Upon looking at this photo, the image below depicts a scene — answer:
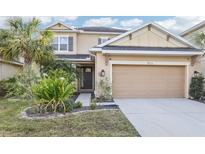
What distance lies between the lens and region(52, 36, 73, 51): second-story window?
22125 millimetres

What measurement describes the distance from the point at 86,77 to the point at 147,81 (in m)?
7.96

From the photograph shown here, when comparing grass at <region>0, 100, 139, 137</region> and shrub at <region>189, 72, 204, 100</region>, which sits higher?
shrub at <region>189, 72, 204, 100</region>

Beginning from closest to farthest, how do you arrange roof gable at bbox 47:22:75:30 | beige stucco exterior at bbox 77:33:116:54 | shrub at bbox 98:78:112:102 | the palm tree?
shrub at bbox 98:78:112:102 < the palm tree < roof gable at bbox 47:22:75:30 < beige stucco exterior at bbox 77:33:116:54

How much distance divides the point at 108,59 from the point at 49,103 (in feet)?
21.9

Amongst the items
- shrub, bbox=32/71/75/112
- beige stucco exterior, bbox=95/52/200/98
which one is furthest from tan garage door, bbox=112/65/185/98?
shrub, bbox=32/71/75/112

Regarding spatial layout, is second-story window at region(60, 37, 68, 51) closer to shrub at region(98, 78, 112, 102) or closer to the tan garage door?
the tan garage door

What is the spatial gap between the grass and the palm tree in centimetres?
694

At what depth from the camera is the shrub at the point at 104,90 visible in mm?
14695

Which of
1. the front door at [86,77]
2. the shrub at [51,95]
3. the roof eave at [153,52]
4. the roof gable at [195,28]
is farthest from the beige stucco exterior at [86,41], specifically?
the shrub at [51,95]

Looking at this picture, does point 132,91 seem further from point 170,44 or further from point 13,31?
point 13,31

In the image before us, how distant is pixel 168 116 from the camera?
9578mm

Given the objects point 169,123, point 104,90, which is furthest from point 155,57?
point 169,123

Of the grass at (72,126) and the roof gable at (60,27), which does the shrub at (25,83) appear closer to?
the grass at (72,126)
